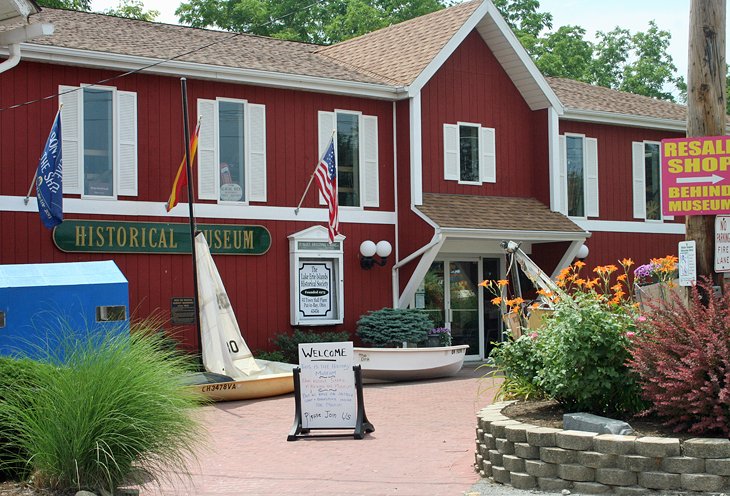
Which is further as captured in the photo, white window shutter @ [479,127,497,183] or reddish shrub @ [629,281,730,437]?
white window shutter @ [479,127,497,183]

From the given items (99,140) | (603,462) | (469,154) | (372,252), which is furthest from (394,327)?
(603,462)

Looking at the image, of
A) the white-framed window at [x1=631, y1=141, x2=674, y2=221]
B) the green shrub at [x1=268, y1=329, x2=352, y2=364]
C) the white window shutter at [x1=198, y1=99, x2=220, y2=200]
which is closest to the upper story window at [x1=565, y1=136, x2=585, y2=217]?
the white-framed window at [x1=631, y1=141, x2=674, y2=221]

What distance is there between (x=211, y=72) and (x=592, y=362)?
11337 millimetres

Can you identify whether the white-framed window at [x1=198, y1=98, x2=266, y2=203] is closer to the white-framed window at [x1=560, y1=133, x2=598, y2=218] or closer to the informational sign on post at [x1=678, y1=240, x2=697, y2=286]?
the white-framed window at [x1=560, y1=133, x2=598, y2=218]

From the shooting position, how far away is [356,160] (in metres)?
21.1

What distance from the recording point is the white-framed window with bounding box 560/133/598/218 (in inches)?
949

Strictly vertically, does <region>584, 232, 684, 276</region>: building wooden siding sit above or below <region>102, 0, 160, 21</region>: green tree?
below

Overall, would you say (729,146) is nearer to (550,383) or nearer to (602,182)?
(550,383)

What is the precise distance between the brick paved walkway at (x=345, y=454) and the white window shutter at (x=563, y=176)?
878cm

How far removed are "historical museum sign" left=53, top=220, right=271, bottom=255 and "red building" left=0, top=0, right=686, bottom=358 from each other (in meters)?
0.03

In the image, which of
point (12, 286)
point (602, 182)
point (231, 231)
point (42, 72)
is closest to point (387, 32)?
point (602, 182)

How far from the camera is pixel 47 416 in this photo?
25.0 ft

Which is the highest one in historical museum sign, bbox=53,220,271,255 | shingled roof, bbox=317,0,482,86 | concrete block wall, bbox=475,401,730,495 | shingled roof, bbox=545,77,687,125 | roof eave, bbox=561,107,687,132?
shingled roof, bbox=317,0,482,86

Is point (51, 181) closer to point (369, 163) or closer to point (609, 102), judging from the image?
point (369, 163)
